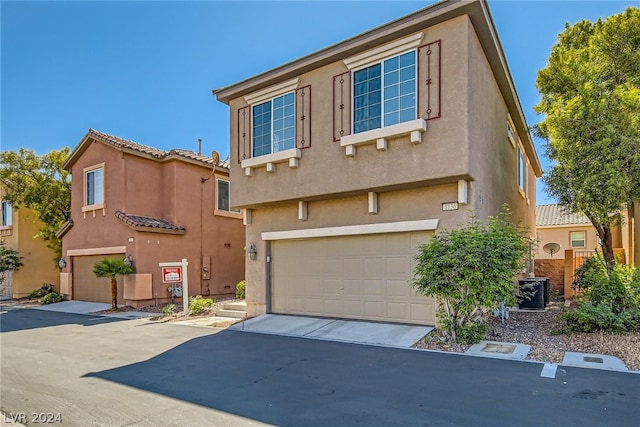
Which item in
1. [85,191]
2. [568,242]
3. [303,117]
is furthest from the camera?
[568,242]

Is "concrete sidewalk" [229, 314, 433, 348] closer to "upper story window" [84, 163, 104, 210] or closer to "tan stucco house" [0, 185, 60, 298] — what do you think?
"upper story window" [84, 163, 104, 210]

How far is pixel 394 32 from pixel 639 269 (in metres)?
7.29

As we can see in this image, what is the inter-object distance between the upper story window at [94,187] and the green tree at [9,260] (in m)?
6.89

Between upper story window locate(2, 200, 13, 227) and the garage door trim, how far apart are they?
1905 cm

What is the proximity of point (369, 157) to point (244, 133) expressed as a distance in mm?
4512

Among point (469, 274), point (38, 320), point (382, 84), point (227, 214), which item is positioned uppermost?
point (382, 84)

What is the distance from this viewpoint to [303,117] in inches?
437

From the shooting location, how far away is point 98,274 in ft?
49.2

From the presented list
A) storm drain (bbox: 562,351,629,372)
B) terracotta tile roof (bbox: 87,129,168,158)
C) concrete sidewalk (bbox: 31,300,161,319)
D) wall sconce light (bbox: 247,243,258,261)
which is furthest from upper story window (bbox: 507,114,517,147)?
terracotta tile roof (bbox: 87,129,168,158)

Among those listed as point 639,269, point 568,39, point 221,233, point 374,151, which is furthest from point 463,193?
point 221,233

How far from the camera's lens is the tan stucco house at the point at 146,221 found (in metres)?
16.2

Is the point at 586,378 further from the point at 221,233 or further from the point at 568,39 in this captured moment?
the point at 221,233

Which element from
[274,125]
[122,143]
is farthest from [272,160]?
[122,143]

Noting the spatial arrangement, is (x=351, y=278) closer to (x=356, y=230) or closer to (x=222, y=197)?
Answer: (x=356, y=230)
